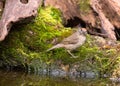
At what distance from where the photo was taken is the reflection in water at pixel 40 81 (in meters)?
9.82

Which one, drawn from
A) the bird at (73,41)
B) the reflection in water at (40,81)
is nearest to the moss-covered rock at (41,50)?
the bird at (73,41)

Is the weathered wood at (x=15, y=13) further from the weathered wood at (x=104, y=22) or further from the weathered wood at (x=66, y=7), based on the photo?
the weathered wood at (x=104, y=22)

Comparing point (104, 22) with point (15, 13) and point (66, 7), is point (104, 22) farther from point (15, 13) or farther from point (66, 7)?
point (15, 13)

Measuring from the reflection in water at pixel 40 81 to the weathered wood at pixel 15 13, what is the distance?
2.68 feet

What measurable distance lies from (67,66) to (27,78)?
1.23 meters

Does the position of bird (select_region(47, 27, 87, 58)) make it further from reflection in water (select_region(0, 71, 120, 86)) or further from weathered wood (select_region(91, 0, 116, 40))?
weathered wood (select_region(91, 0, 116, 40))

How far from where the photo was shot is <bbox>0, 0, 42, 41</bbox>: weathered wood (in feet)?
34.5

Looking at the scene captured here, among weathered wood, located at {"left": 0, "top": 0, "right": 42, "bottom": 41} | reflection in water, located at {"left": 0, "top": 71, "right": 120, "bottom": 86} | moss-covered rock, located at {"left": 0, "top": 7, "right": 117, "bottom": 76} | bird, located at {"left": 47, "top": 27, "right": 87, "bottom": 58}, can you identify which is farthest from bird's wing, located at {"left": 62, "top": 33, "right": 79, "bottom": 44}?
weathered wood, located at {"left": 0, "top": 0, "right": 42, "bottom": 41}

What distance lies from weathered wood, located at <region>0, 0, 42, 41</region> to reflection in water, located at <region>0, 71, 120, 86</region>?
817 mm

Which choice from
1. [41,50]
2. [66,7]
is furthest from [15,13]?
[66,7]

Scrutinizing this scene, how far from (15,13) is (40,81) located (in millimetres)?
1583

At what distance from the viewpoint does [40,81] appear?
1008 cm

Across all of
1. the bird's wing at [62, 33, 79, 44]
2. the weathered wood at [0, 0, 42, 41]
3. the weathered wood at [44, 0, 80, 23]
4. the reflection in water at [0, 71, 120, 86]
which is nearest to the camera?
the reflection in water at [0, 71, 120, 86]

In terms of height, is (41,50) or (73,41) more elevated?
(73,41)
